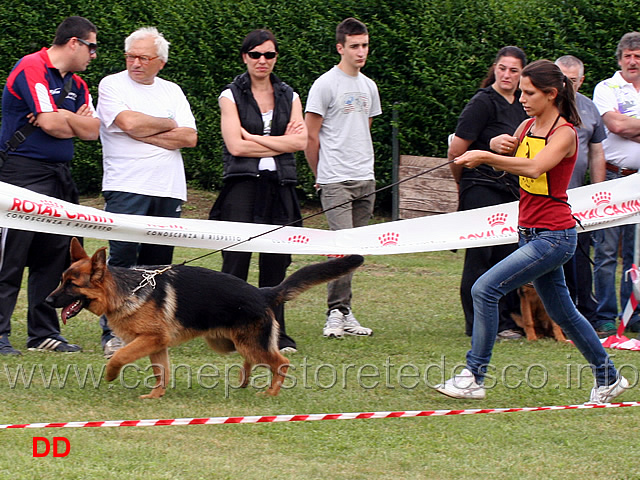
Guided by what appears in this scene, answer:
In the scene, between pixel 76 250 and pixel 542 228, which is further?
pixel 76 250

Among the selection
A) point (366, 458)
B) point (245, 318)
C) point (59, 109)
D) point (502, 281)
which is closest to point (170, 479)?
point (366, 458)

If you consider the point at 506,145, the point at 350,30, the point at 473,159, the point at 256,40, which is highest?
the point at 350,30

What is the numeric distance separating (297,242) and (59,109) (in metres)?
2.10

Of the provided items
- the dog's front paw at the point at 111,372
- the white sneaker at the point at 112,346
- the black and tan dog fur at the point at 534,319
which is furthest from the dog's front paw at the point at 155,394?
the black and tan dog fur at the point at 534,319

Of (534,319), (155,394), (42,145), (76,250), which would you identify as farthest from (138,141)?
(534,319)

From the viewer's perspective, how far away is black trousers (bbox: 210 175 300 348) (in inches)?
291

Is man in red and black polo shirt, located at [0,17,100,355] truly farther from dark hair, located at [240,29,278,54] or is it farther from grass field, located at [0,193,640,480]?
dark hair, located at [240,29,278,54]

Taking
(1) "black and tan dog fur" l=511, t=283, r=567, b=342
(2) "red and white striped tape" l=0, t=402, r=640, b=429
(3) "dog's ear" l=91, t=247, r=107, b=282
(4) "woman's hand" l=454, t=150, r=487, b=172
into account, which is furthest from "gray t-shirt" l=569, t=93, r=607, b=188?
(3) "dog's ear" l=91, t=247, r=107, b=282

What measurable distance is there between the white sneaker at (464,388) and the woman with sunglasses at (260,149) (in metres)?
1.67

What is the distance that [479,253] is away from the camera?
797 centimetres

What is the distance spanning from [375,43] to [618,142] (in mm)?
5647

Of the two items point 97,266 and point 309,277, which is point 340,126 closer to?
point 309,277

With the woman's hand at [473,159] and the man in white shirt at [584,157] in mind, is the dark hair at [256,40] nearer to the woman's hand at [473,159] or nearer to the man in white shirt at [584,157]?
the woman's hand at [473,159]

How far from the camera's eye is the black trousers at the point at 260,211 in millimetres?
7379
